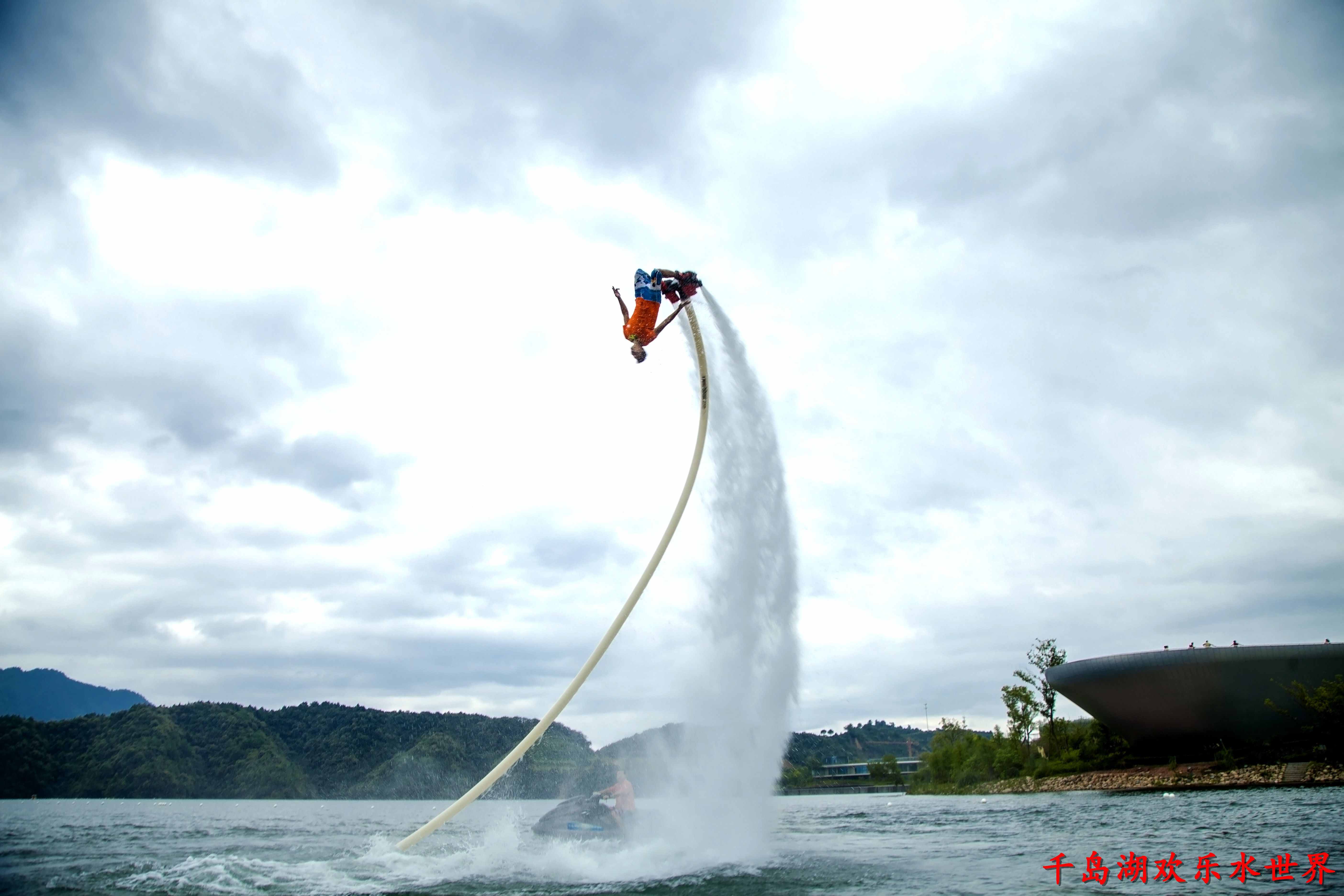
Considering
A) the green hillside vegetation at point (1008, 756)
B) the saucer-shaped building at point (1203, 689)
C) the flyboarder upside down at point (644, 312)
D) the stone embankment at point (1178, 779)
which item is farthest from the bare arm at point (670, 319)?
the green hillside vegetation at point (1008, 756)

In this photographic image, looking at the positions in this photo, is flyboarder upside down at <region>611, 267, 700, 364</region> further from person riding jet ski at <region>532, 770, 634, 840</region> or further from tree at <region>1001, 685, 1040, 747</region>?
tree at <region>1001, 685, 1040, 747</region>

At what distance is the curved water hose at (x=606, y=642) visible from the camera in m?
19.0

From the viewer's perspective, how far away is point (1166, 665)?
2820 inches

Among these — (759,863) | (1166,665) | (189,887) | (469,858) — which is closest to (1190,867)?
(759,863)

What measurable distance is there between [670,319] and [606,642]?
28.0 feet

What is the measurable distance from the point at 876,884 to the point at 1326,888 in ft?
27.4

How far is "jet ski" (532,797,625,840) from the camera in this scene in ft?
81.7

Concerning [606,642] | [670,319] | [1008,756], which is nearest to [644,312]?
[670,319]

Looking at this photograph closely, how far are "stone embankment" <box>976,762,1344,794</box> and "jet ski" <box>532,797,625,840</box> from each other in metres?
50.8

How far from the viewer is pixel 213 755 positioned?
367 feet

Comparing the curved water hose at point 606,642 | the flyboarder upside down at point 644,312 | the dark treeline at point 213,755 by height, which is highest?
the flyboarder upside down at point 644,312

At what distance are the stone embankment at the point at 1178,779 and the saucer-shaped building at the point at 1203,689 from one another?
3597 mm

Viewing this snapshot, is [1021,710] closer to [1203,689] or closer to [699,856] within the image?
[1203,689]

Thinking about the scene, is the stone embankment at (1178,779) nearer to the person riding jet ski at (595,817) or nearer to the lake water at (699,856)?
the lake water at (699,856)
